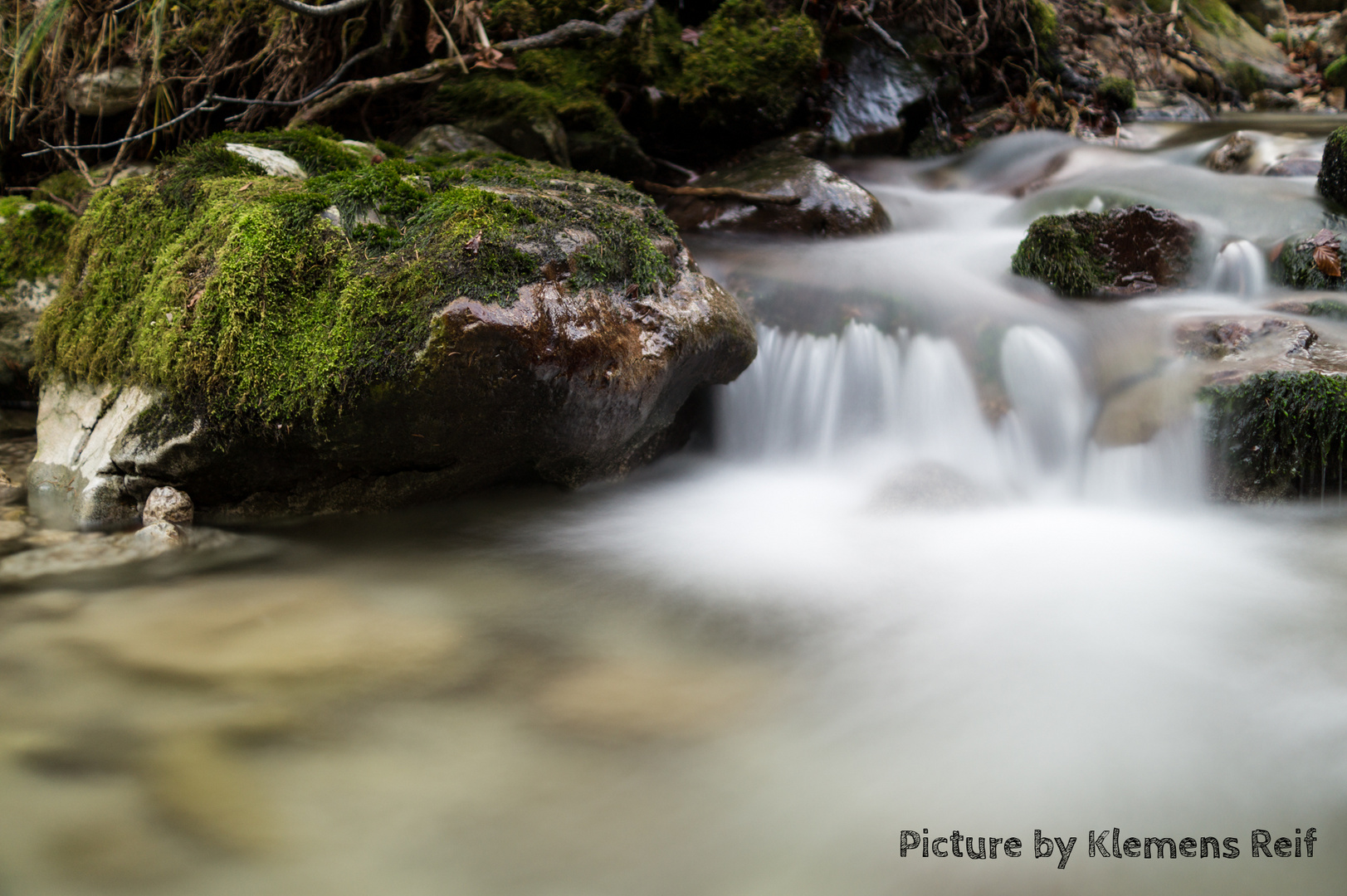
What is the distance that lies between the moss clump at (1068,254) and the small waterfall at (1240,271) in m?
0.59

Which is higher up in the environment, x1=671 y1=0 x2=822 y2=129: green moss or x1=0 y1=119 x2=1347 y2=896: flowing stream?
x1=671 y1=0 x2=822 y2=129: green moss

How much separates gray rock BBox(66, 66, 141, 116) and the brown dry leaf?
676 cm

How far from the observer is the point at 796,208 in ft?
17.3

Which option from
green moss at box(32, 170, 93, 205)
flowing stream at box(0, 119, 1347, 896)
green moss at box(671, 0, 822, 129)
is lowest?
flowing stream at box(0, 119, 1347, 896)

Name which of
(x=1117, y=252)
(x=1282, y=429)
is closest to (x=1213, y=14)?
(x=1117, y=252)

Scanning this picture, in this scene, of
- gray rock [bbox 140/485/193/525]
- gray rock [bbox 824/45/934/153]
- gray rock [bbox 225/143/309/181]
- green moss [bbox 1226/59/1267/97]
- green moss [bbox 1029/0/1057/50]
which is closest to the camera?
gray rock [bbox 140/485/193/525]

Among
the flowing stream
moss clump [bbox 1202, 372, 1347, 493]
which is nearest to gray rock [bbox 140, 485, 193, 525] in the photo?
the flowing stream

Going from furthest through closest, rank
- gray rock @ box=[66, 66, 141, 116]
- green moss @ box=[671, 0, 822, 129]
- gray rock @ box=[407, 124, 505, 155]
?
green moss @ box=[671, 0, 822, 129] → gray rock @ box=[66, 66, 141, 116] → gray rock @ box=[407, 124, 505, 155]

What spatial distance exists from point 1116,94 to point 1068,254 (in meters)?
4.77

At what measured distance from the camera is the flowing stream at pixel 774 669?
5.48 feet

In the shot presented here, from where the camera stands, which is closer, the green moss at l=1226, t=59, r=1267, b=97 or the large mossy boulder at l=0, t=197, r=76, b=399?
the large mossy boulder at l=0, t=197, r=76, b=399

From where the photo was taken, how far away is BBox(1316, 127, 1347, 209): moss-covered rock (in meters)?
4.84

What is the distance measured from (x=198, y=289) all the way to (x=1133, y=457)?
3.96m

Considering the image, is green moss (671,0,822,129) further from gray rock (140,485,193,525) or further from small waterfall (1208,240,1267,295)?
gray rock (140,485,193,525)
